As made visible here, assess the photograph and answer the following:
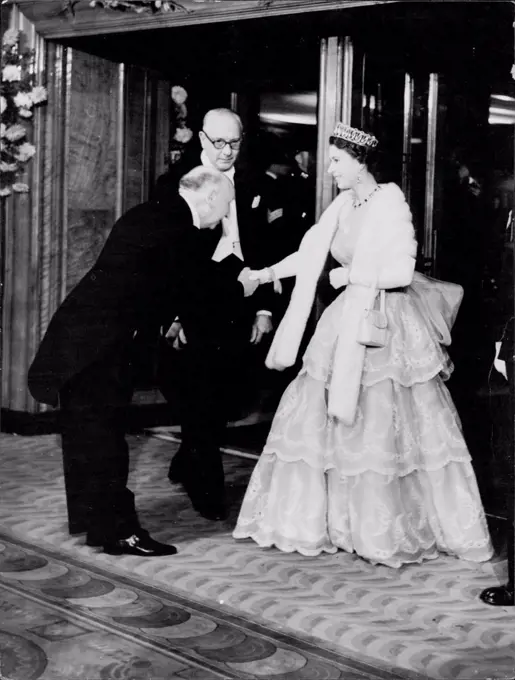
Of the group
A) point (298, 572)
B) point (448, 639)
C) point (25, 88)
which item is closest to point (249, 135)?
point (25, 88)

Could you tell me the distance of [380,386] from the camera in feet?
13.3

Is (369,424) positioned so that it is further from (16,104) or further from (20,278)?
(16,104)

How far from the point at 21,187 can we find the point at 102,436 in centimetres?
308

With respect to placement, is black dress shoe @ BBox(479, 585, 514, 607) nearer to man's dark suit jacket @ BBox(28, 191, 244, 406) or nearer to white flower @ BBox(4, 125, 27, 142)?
man's dark suit jacket @ BBox(28, 191, 244, 406)

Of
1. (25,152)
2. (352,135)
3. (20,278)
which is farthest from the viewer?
(20,278)

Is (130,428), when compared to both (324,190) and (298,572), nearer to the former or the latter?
(324,190)

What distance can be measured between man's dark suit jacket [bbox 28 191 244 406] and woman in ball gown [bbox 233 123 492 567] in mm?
634

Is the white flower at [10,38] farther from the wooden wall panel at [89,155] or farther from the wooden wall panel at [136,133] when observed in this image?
the wooden wall panel at [136,133]

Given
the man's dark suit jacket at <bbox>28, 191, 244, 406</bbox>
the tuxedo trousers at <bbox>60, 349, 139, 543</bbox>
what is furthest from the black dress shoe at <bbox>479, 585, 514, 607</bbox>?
the man's dark suit jacket at <bbox>28, 191, 244, 406</bbox>

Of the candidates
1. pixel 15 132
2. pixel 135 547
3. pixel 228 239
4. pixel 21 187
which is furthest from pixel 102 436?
pixel 15 132

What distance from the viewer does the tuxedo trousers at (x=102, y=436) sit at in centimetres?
389

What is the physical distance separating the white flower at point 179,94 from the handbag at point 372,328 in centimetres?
318

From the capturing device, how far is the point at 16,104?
644 cm

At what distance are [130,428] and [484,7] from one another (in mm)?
3326
